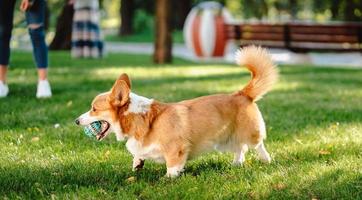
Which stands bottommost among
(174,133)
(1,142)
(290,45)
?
(290,45)

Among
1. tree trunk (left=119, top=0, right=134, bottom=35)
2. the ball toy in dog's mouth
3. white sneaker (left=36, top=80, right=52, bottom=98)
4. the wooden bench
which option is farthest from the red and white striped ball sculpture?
tree trunk (left=119, top=0, right=134, bottom=35)

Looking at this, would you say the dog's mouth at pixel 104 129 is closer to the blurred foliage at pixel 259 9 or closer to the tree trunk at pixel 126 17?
the blurred foliage at pixel 259 9

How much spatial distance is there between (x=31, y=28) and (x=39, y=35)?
118 millimetres

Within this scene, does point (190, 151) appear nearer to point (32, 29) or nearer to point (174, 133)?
point (174, 133)

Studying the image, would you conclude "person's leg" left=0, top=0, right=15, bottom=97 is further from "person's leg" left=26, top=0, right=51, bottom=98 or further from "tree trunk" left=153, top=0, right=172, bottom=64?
"tree trunk" left=153, top=0, right=172, bottom=64

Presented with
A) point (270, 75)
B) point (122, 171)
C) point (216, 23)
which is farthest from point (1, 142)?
point (216, 23)

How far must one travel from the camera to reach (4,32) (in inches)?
299

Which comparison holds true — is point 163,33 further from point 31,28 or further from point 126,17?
point 126,17

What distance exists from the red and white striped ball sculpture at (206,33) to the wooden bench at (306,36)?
741 mm

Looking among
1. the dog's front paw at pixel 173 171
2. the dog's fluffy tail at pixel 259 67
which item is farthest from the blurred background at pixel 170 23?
the dog's front paw at pixel 173 171

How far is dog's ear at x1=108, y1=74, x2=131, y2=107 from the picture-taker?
4174mm

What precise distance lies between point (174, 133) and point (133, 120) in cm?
27

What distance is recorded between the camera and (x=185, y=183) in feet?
13.1

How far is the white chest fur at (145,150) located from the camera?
423cm
